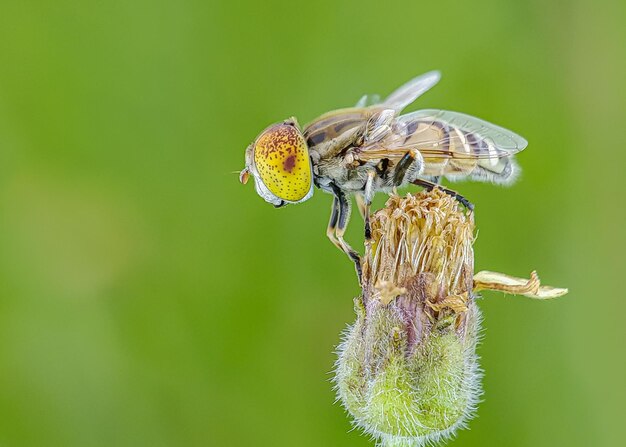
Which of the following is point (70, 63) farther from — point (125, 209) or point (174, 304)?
point (174, 304)

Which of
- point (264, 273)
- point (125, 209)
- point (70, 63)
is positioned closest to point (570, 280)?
point (264, 273)

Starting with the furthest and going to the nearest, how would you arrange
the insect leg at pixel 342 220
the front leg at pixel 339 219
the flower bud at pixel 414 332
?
the front leg at pixel 339 219 → the insect leg at pixel 342 220 → the flower bud at pixel 414 332

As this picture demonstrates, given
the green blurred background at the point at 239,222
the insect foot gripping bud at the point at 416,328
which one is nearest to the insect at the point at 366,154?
the insect foot gripping bud at the point at 416,328

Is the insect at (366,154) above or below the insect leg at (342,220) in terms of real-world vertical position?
above

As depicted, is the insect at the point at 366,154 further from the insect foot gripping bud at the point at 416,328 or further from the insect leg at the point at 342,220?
the insect foot gripping bud at the point at 416,328

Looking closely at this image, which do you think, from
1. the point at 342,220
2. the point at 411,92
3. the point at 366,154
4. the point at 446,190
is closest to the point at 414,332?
the point at 446,190

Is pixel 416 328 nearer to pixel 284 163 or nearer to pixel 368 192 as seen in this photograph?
pixel 368 192

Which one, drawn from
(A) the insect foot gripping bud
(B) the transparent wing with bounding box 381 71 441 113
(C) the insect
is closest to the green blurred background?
(B) the transparent wing with bounding box 381 71 441 113
